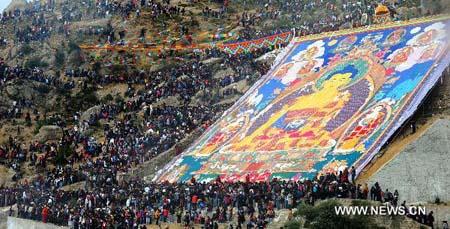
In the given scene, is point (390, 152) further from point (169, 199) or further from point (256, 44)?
point (256, 44)

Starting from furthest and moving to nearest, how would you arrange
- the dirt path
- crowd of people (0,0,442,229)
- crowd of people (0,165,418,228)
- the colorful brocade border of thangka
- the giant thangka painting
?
the colorful brocade border of thangka → the giant thangka painting → crowd of people (0,0,442,229) → the dirt path → crowd of people (0,165,418,228)

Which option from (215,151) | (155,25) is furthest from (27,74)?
(215,151)

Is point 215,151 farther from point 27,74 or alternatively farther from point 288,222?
point 27,74

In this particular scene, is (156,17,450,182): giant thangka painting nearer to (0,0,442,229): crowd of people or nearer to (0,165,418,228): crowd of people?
(0,0,442,229): crowd of people

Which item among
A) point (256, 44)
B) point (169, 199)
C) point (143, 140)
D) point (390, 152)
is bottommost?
point (169, 199)

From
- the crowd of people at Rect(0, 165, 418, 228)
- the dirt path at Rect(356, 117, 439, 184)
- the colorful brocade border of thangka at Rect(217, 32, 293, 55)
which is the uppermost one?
the colorful brocade border of thangka at Rect(217, 32, 293, 55)

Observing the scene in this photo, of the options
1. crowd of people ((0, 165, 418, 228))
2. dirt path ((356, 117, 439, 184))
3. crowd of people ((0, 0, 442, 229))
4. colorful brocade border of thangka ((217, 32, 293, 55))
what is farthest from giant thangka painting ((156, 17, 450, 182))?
colorful brocade border of thangka ((217, 32, 293, 55))

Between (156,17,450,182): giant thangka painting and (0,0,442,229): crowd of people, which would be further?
(156,17,450,182): giant thangka painting

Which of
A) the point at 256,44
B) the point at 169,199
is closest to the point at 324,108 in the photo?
the point at 169,199
